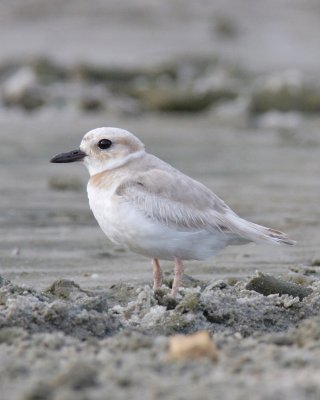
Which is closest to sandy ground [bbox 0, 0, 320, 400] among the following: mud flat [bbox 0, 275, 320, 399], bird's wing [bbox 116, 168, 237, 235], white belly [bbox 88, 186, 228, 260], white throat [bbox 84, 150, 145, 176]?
mud flat [bbox 0, 275, 320, 399]

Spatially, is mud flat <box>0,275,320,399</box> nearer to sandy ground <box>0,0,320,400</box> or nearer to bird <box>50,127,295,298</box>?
sandy ground <box>0,0,320,400</box>

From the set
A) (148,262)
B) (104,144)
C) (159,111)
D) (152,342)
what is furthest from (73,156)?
(159,111)

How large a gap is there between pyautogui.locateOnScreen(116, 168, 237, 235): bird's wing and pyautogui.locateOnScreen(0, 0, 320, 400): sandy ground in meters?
0.38

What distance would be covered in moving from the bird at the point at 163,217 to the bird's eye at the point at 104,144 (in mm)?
145

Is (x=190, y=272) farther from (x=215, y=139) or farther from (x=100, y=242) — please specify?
(x=215, y=139)

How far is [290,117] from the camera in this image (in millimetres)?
14875

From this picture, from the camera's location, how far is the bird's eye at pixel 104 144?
564 centimetres

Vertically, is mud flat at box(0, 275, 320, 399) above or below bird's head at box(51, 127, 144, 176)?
below

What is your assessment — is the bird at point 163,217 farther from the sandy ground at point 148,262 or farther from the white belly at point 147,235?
the sandy ground at point 148,262

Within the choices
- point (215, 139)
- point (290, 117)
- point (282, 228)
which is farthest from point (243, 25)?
point (282, 228)

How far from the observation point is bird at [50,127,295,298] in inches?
203

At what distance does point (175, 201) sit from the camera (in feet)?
17.4

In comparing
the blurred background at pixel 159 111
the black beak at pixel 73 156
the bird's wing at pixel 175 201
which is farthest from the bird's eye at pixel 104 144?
the blurred background at pixel 159 111

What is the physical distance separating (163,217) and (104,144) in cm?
70
